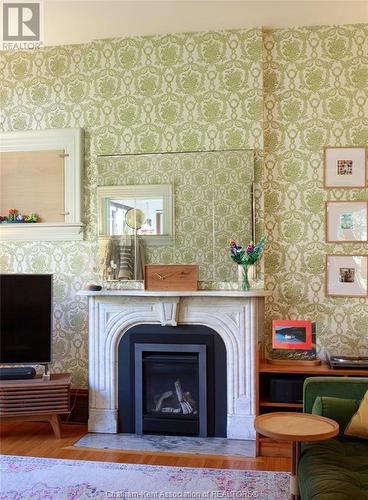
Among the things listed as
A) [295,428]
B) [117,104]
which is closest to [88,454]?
[295,428]

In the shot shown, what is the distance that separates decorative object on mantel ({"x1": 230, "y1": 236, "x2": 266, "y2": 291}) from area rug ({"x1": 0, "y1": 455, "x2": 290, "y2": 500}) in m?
1.34

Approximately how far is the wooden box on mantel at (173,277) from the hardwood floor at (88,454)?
118 cm

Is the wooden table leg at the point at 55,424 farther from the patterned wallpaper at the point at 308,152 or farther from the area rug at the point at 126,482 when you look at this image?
the patterned wallpaper at the point at 308,152

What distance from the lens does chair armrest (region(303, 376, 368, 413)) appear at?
9.09ft

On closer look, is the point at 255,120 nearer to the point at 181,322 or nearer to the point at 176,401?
the point at 181,322

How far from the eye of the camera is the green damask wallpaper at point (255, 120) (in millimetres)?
3939

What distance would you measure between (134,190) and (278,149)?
121cm

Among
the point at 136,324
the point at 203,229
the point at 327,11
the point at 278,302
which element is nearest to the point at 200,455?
the point at 136,324

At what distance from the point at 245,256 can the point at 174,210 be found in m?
0.70

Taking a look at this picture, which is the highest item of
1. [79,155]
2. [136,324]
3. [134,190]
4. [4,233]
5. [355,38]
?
[355,38]

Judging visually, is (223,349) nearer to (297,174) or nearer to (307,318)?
(307,318)

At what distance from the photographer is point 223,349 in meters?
3.74

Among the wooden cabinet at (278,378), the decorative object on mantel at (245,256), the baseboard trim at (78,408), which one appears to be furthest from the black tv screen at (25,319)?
the wooden cabinet at (278,378)

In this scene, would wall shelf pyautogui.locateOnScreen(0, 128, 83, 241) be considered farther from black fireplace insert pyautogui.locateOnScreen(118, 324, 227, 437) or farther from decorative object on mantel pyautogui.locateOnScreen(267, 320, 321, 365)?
decorative object on mantel pyautogui.locateOnScreen(267, 320, 321, 365)
